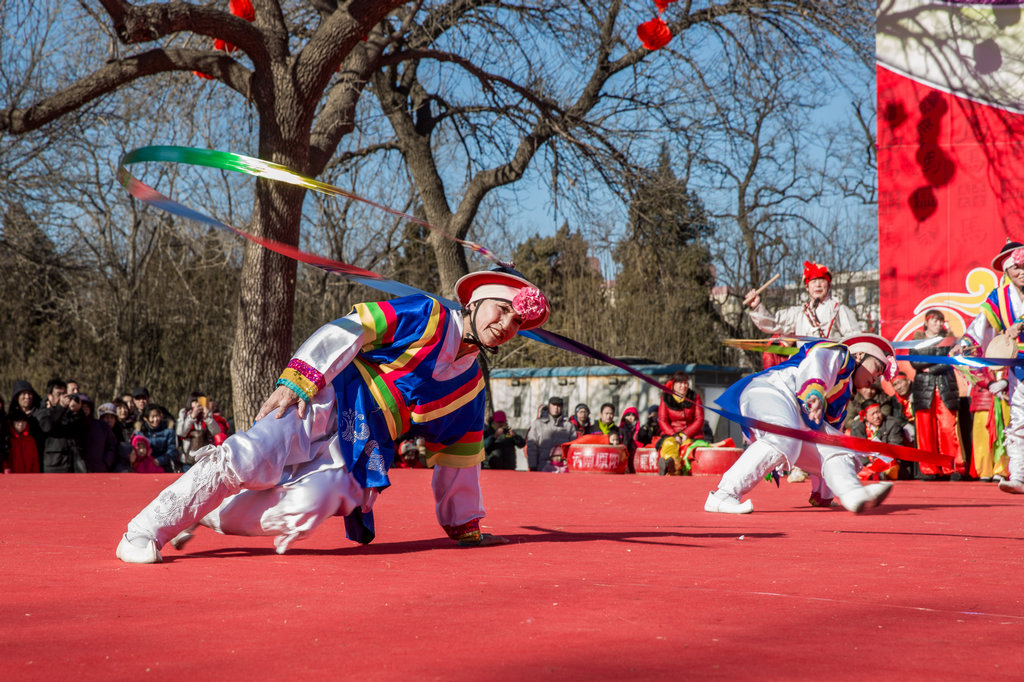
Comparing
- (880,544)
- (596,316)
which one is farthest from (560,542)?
(596,316)

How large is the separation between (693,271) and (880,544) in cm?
2306

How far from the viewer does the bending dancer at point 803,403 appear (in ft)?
18.9

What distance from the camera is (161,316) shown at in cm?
2348

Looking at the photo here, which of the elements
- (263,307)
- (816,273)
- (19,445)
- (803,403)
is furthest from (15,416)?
(803,403)

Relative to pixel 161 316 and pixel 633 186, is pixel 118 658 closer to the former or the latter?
pixel 633 186

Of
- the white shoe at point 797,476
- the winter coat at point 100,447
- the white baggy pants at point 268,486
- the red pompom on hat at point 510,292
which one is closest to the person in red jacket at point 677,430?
the white shoe at point 797,476

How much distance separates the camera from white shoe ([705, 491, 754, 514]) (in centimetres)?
589

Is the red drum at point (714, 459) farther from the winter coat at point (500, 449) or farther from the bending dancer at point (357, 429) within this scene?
the bending dancer at point (357, 429)

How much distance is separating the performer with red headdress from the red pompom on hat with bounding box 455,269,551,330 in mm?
4005

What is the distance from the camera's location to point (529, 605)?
2.74 m

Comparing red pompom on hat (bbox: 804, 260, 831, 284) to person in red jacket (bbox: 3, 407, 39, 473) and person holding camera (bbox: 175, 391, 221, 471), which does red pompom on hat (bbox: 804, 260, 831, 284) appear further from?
person in red jacket (bbox: 3, 407, 39, 473)

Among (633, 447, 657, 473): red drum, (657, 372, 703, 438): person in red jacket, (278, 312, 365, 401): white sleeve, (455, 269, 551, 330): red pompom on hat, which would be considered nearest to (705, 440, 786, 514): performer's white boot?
(455, 269, 551, 330): red pompom on hat

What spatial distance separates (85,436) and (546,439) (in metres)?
5.49

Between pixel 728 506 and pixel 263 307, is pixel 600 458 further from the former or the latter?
pixel 728 506
